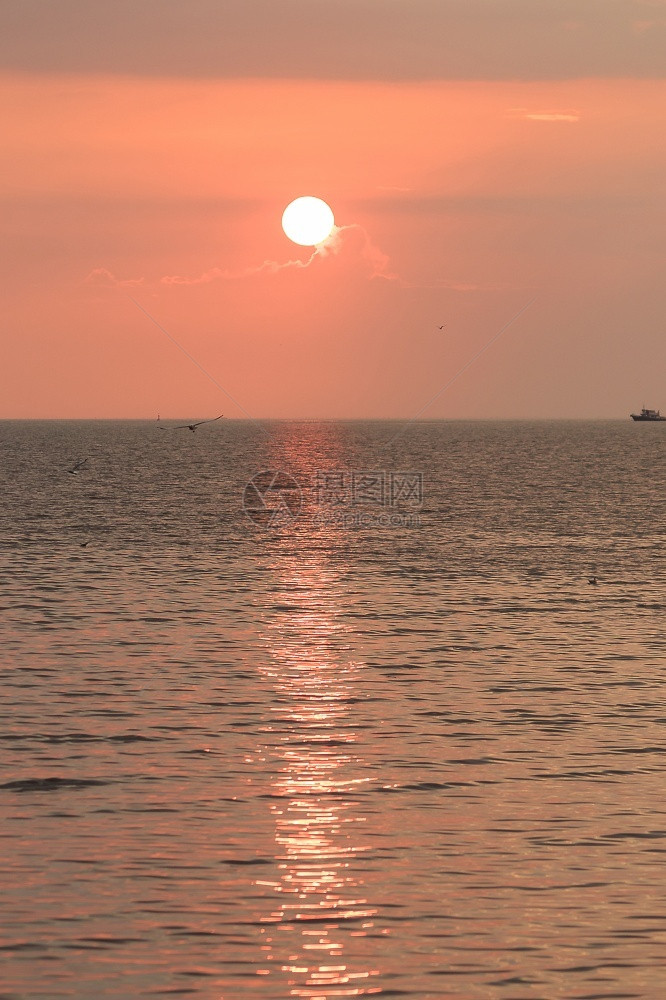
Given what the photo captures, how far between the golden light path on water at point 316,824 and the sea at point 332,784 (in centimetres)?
5

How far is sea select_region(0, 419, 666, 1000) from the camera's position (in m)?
15.4

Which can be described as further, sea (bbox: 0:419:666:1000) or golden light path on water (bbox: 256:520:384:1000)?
sea (bbox: 0:419:666:1000)

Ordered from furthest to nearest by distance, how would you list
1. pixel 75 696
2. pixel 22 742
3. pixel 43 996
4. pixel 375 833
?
1. pixel 75 696
2. pixel 22 742
3. pixel 375 833
4. pixel 43 996

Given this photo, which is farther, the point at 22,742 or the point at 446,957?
the point at 22,742

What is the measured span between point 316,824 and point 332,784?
2312 mm

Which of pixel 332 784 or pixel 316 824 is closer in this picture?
pixel 316 824

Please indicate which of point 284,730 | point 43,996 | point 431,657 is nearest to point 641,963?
point 43,996

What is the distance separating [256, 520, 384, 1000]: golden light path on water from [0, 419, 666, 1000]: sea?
0.16 ft

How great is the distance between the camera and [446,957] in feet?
50.9

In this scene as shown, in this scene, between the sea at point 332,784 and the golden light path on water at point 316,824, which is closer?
the golden light path on water at point 316,824

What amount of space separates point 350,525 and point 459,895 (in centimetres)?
6871

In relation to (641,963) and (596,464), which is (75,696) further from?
(596,464)

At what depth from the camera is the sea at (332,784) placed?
50.7 feet

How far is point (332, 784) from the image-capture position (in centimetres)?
2264
